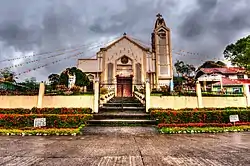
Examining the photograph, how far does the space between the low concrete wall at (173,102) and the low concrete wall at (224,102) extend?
102cm

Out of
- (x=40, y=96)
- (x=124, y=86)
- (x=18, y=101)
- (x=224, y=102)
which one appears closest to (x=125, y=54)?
(x=124, y=86)

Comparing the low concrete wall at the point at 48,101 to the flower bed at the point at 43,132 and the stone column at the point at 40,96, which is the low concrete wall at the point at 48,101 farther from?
the flower bed at the point at 43,132

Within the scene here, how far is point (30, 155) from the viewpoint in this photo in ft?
13.8

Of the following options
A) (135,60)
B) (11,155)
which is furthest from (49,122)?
(135,60)

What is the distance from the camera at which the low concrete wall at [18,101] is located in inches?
508

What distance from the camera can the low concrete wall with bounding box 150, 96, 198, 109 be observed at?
1291cm

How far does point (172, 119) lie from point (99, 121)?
3519 millimetres

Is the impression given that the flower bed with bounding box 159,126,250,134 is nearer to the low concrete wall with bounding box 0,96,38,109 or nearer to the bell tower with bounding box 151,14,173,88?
the low concrete wall with bounding box 0,96,38,109

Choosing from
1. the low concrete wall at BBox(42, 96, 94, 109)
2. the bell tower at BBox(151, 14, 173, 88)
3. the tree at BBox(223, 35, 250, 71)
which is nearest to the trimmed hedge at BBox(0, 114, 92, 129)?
the low concrete wall at BBox(42, 96, 94, 109)

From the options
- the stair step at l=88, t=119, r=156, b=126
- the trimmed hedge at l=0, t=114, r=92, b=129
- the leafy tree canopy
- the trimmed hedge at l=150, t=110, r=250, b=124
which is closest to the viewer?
the trimmed hedge at l=0, t=114, r=92, b=129

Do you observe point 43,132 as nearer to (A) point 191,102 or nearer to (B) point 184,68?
(A) point 191,102

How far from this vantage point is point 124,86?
1000 inches

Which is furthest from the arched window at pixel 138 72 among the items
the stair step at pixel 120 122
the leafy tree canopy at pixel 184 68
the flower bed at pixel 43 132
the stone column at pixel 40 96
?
the leafy tree canopy at pixel 184 68

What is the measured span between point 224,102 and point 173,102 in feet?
13.5
